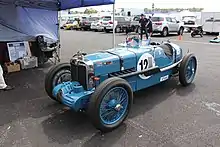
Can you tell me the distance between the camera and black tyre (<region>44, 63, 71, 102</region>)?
445cm

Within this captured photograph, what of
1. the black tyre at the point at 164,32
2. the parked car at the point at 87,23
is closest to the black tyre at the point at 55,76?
the black tyre at the point at 164,32

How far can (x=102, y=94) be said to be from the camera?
332 centimetres

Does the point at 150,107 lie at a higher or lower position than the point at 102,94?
lower

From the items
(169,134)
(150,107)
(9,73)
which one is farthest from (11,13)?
(169,134)

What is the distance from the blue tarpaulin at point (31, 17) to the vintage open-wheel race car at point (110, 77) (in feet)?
9.86

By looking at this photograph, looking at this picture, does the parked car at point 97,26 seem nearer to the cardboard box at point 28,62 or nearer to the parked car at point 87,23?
the parked car at point 87,23

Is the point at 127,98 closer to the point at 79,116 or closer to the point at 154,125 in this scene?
the point at 154,125

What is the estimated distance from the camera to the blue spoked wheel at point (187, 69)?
17.5 feet

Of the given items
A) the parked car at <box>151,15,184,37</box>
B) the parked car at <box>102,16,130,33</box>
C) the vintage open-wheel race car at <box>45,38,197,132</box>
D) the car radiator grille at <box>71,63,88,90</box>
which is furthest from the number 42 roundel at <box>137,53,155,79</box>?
the parked car at <box>102,16,130,33</box>

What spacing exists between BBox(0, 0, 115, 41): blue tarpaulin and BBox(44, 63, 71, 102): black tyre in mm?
3350

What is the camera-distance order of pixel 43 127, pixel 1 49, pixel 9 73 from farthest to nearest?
pixel 1 49 < pixel 9 73 < pixel 43 127

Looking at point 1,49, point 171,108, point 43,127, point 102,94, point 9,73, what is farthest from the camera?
point 1,49

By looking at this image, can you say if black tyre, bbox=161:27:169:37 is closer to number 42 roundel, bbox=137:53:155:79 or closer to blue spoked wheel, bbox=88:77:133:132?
number 42 roundel, bbox=137:53:155:79

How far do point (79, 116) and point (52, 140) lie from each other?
840 mm
